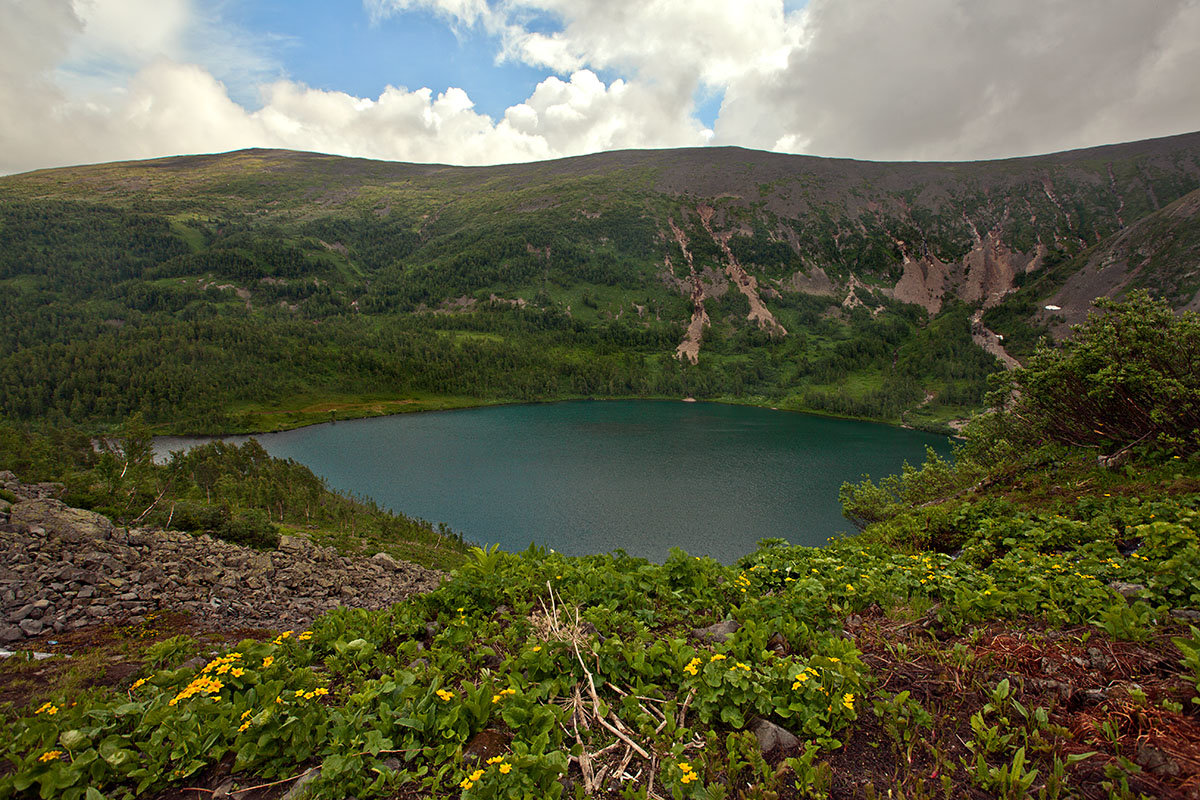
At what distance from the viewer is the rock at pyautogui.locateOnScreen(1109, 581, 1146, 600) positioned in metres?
6.18

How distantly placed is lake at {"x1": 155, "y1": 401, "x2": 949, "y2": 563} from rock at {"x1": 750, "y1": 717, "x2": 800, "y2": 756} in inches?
1756

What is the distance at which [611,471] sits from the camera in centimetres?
7900

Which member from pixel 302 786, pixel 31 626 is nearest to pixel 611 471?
pixel 31 626

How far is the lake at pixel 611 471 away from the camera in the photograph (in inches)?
2153

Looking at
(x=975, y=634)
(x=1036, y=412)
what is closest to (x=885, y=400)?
(x=1036, y=412)

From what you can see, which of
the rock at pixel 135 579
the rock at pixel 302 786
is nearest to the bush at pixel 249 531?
the rock at pixel 135 579

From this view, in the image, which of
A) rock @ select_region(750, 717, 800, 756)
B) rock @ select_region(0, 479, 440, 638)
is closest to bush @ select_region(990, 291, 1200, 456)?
rock @ select_region(750, 717, 800, 756)

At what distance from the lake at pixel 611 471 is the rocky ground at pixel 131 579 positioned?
105 ft

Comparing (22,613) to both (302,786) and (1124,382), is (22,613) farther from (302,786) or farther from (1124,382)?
(1124,382)

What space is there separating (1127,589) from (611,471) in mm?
73272

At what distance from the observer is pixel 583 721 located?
4820 millimetres

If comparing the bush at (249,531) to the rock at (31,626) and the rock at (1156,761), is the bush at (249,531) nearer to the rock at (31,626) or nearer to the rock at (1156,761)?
the rock at (31,626)

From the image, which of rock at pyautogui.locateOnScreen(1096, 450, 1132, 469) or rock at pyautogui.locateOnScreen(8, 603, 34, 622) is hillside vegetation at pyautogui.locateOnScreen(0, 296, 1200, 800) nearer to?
rock at pyautogui.locateOnScreen(1096, 450, 1132, 469)

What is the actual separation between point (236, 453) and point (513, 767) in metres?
70.0
